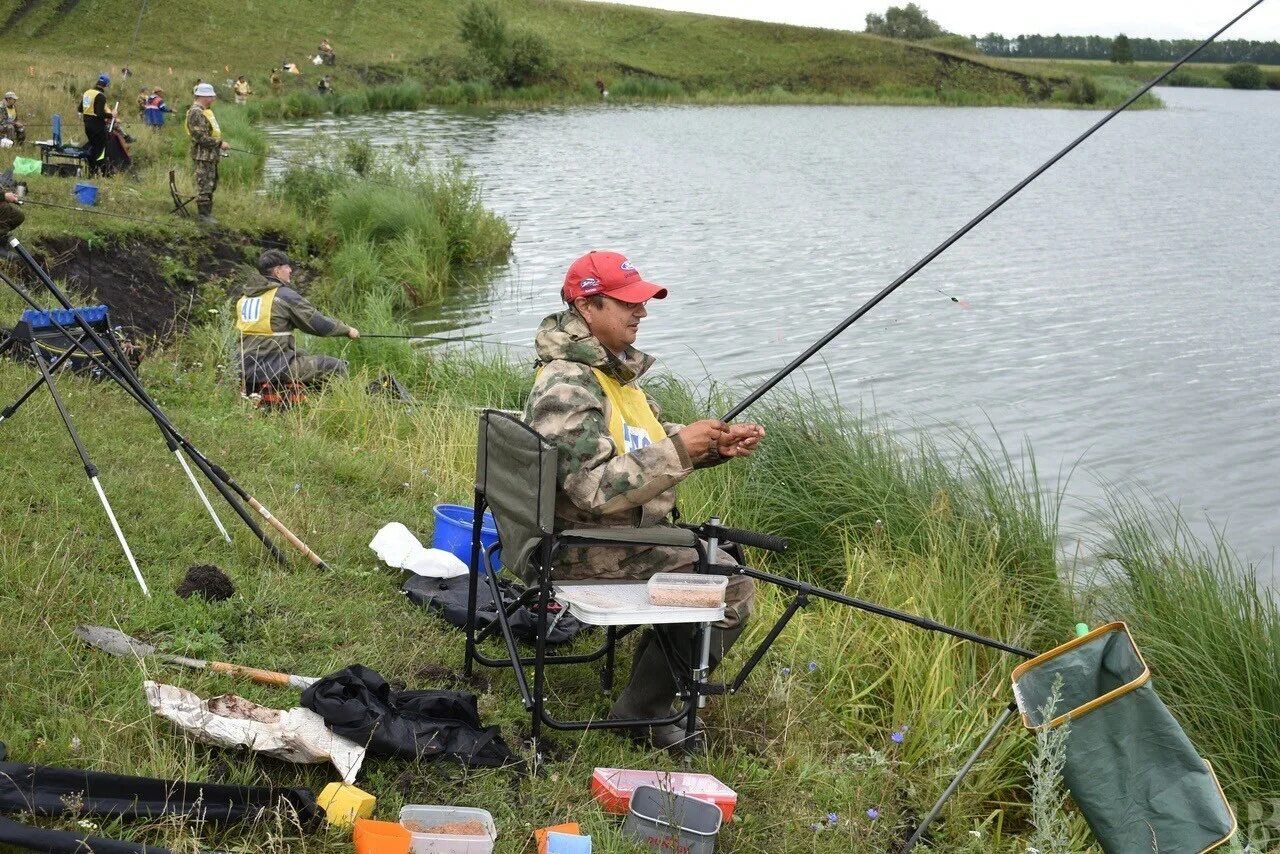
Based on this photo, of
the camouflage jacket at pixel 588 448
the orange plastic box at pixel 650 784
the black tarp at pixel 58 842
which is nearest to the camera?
the black tarp at pixel 58 842

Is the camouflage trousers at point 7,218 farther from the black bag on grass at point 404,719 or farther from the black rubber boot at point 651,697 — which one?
the black rubber boot at point 651,697

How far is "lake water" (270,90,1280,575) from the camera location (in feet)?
30.8

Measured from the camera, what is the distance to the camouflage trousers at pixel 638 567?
136 inches

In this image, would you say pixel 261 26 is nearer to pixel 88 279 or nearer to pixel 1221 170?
pixel 1221 170

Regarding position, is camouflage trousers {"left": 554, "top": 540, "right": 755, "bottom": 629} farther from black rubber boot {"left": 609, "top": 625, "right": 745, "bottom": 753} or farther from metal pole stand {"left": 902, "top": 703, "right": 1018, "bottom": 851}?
metal pole stand {"left": 902, "top": 703, "right": 1018, "bottom": 851}

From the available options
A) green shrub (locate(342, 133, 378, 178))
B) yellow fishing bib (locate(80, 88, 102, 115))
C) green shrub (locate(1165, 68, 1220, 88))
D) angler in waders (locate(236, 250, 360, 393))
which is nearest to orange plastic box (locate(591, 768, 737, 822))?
angler in waders (locate(236, 250, 360, 393))

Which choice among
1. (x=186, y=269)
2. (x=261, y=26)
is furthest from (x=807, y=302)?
(x=261, y=26)

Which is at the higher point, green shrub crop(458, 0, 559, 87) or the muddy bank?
green shrub crop(458, 0, 559, 87)

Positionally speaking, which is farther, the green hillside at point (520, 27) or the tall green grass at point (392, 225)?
the green hillside at point (520, 27)

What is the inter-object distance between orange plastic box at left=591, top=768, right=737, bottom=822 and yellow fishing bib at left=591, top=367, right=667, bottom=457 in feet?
Result: 2.67

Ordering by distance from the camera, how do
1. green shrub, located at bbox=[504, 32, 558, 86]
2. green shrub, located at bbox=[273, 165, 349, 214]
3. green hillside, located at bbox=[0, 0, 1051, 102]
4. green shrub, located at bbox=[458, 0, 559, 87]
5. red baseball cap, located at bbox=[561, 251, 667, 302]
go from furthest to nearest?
green shrub, located at bbox=[504, 32, 558, 86] < green shrub, located at bbox=[458, 0, 559, 87] < green hillside, located at bbox=[0, 0, 1051, 102] < green shrub, located at bbox=[273, 165, 349, 214] < red baseball cap, located at bbox=[561, 251, 667, 302]

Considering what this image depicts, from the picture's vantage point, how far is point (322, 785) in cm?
303

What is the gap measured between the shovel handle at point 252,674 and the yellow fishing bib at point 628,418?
Answer: 3.62 ft

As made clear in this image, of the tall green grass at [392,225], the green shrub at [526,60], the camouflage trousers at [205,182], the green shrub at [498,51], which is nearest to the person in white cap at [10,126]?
the tall green grass at [392,225]
